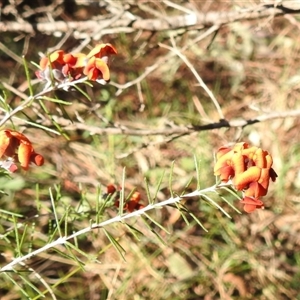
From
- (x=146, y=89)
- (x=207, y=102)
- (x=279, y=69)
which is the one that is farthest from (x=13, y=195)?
(x=279, y=69)

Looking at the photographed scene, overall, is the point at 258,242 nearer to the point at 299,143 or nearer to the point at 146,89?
the point at 299,143

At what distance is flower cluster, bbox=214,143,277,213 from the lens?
1.07 metres

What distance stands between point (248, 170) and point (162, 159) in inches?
63.2

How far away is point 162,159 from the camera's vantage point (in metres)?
2.67

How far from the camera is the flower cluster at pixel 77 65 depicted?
117 cm

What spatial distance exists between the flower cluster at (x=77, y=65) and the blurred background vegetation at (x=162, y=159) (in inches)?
19.6

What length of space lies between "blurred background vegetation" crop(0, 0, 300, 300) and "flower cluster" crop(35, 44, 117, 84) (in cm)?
50

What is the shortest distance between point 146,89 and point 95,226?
1.61 metres

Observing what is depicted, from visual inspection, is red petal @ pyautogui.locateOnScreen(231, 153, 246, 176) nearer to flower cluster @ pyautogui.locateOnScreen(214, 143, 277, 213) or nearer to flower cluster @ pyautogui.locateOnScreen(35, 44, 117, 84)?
flower cluster @ pyautogui.locateOnScreen(214, 143, 277, 213)

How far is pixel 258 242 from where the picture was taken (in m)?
2.40

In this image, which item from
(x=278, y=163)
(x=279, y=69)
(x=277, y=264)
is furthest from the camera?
(x=279, y=69)

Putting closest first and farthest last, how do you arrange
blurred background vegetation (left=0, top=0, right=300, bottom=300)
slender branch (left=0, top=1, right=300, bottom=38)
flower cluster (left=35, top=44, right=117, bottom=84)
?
flower cluster (left=35, top=44, right=117, bottom=84)
slender branch (left=0, top=1, right=300, bottom=38)
blurred background vegetation (left=0, top=0, right=300, bottom=300)

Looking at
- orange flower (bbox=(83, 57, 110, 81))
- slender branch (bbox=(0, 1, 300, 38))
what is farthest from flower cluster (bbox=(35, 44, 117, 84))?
slender branch (bbox=(0, 1, 300, 38))

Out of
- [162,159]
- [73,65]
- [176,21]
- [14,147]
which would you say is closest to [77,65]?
[73,65]
